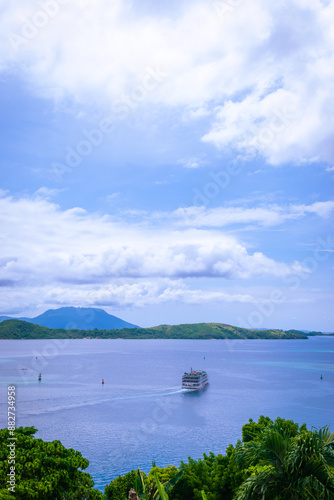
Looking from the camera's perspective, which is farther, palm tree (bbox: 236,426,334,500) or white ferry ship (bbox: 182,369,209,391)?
white ferry ship (bbox: 182,369,209,391)

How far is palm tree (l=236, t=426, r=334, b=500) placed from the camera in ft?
44.2

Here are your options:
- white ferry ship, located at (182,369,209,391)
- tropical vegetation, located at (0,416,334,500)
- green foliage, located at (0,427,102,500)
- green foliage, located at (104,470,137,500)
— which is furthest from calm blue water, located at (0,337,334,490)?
green foliage, located at (0,427,102,500)

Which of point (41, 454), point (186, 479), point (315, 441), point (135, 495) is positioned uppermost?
point (315, 441)

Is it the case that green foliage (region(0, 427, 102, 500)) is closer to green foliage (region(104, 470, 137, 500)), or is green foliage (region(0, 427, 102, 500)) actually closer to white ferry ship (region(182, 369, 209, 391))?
green foliage (region(104, 470, 137, 500))

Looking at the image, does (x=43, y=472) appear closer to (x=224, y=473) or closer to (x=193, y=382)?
(x=224, y=473)

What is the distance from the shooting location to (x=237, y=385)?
10994 centimetres

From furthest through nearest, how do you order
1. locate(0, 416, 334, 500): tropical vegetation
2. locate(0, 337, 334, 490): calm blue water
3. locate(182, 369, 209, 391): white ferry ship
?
locate(182, 369, 209, 391): white ferry ship
locate(0, 337, 334, 490): calm blue water
locate(0, 416, 334, 500): tropical vegetation

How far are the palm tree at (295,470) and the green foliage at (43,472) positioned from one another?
Result: 8112 millimetres

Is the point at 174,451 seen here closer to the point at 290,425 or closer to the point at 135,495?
the point at 290,425

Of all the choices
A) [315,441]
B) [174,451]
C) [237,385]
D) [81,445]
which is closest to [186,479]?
[315,441]

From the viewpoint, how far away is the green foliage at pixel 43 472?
650 inches

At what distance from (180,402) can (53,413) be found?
28853 mm

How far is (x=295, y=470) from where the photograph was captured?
13945 millimetres

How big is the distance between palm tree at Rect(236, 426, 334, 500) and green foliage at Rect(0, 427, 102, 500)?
8112 millimetres
